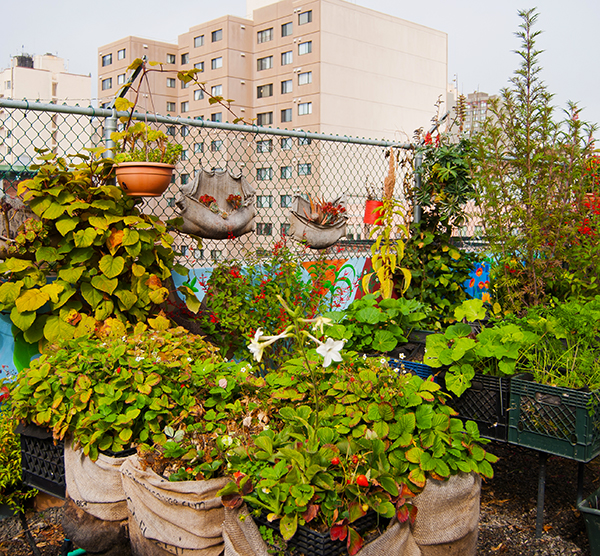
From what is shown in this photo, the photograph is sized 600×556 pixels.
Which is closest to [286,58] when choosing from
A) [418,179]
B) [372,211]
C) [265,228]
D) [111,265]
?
[265,228]

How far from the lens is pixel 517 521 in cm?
286

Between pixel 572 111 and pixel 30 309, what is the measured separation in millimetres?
3959

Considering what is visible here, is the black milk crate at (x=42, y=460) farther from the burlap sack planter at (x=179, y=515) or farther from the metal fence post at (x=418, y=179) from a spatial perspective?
the metal fence post at (x=418, y=179)

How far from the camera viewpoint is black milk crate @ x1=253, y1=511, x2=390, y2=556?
5.63 feet

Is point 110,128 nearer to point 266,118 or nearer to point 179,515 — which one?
point 179,515

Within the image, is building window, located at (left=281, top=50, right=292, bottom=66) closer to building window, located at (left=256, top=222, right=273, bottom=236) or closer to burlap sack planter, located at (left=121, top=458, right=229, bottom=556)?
building window, located at (left=256, top=222, right=273, bottom=236)

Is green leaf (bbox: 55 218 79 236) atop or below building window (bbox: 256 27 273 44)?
below

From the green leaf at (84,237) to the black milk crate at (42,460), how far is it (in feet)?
3.24

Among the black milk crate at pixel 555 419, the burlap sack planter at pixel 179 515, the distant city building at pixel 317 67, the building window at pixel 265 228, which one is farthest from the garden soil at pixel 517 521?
the distant city building at pixel 317 67

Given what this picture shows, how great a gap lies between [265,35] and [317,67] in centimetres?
683

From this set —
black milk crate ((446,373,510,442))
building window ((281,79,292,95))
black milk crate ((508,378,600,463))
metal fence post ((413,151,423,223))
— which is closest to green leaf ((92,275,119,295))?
black milk crate ((446,373,510,442))

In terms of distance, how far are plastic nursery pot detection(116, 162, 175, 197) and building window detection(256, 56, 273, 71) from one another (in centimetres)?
3795

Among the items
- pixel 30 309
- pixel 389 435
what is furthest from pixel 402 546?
pixel 30 309

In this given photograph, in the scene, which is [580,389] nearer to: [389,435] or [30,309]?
[389,435]
